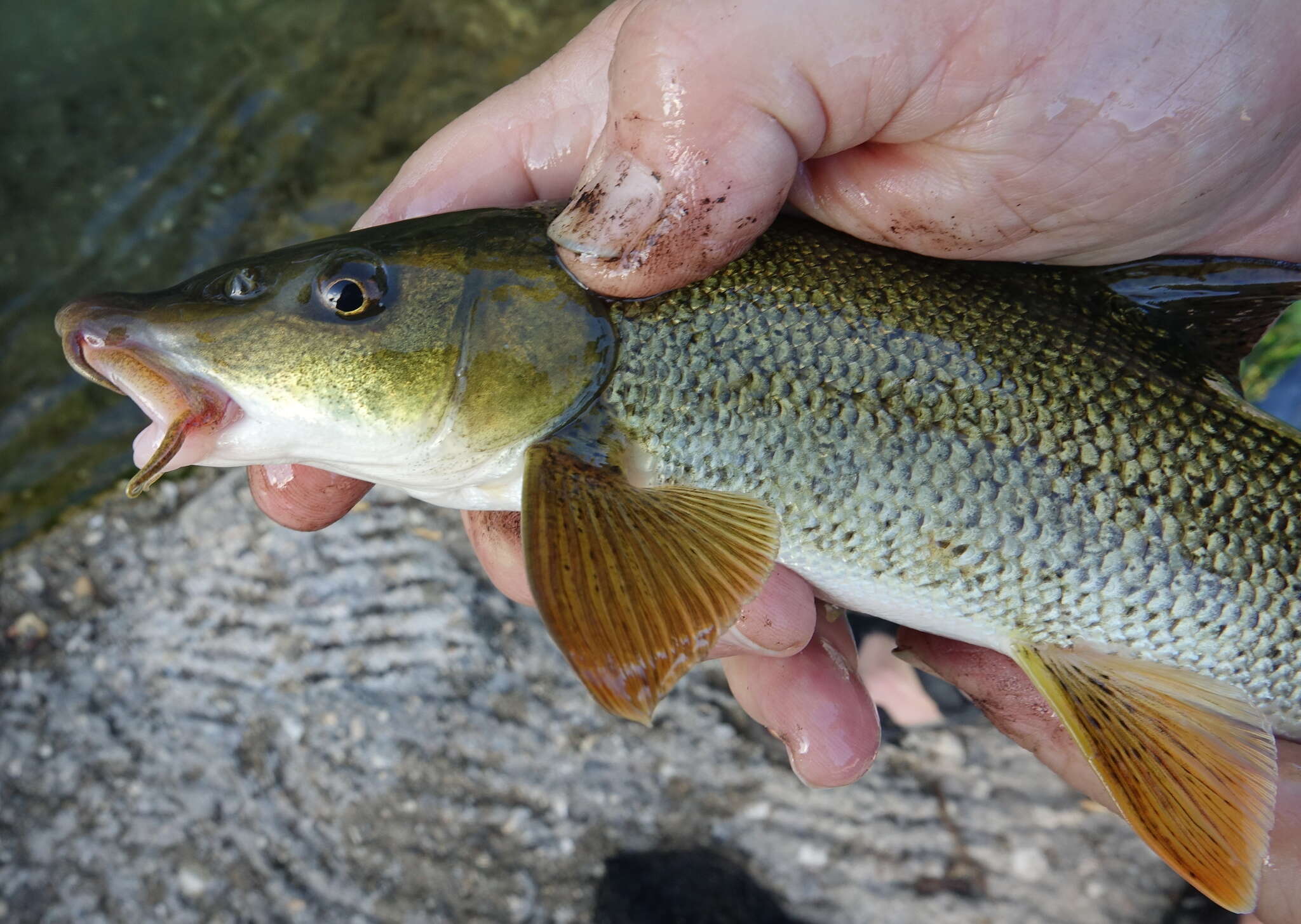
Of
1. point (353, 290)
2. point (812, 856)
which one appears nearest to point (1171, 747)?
point (812, 856)

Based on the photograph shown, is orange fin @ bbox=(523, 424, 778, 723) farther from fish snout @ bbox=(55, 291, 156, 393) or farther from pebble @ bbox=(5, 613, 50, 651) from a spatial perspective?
pebble @ bbox=(5, 613, 50, 651)

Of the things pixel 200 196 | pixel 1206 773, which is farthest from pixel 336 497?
pixel 200 196

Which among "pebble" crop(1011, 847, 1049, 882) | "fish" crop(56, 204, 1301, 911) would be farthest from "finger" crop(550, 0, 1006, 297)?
"pebble" crop(1011, 847, 1049, 882)

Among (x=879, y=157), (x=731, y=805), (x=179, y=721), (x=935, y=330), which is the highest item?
(x=879, y=157)

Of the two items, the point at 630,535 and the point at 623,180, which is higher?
the point at 623,180

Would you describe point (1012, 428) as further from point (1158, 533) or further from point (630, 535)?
point (630, 535)

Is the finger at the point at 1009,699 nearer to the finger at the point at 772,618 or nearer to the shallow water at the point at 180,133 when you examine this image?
the finger at the point at 772,618

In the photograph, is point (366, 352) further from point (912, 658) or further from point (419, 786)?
point (419, 786)
